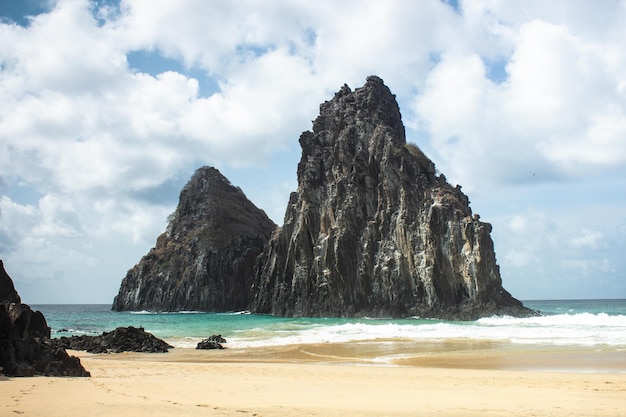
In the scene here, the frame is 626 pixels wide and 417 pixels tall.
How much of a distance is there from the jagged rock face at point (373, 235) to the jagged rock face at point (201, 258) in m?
14.5

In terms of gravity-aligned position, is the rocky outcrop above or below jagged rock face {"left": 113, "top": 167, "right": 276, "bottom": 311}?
below

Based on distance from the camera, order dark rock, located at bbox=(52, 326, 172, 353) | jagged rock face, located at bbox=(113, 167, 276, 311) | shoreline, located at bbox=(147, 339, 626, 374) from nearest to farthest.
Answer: shoreline, located at bbox=(147, 339, 626, 374)
dark rock, located at bbox=(52, 326, 172, 353)
jagged rock face, located at bbox=(113, 167, 276, 311)

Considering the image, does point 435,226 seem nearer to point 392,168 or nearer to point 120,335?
point 392,168

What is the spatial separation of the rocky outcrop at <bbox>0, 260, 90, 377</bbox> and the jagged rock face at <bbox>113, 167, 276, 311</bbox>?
86449 mm

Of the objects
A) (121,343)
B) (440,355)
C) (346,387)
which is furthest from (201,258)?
(346,387)

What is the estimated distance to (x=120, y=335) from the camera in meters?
26.8

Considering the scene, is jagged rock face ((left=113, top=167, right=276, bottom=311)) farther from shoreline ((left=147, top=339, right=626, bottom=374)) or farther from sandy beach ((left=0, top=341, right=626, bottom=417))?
sandy beach ((left=0, top=341, right=626, bottom=417))

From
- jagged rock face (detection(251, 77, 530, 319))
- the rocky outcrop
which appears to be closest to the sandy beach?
the rocky outcrop

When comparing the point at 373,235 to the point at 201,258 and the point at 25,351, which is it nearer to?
the point at 201,258

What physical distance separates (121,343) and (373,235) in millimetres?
50901

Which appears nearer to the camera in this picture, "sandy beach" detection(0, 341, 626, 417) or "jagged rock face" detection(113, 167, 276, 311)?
"sandy beach" detection(0, 341, 626, 417)

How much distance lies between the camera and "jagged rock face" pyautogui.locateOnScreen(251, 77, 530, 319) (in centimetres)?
6191

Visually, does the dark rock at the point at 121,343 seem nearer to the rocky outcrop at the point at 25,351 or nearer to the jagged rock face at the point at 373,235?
the rocky outcrop at the point at 25,351

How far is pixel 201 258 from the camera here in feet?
352
